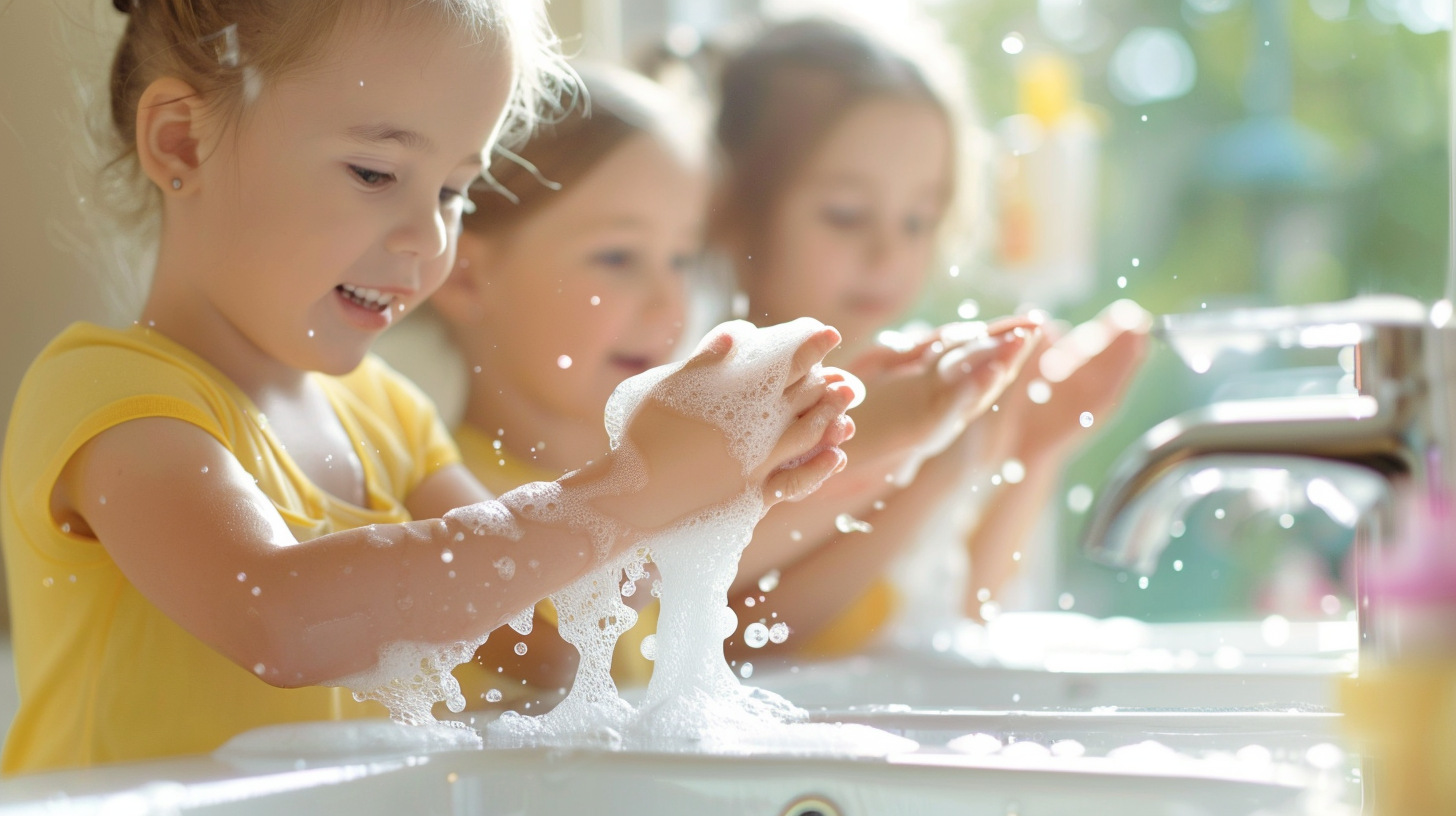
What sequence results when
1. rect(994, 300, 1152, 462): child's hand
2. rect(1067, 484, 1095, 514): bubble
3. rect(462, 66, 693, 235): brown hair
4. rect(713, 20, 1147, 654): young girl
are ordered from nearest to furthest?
rect(462, 66, 693, 235): brown hair, rect(713, 20, 1147, 654): young girl, rect(994, 300, 1152, 462): child's hand, rect(1067, 484, 1095, 514): bubble

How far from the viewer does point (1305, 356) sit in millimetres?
796

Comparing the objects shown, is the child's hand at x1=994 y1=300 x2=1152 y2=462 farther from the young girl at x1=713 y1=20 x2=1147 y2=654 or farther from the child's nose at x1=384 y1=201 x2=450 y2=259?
the child's nose at x1=384 y1=201 x2=450 y2=259

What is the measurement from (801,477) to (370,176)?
236 mm

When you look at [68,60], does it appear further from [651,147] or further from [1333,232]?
[1333,232]

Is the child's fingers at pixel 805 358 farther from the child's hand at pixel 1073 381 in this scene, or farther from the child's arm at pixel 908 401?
the child's hand at pixel 1073 381

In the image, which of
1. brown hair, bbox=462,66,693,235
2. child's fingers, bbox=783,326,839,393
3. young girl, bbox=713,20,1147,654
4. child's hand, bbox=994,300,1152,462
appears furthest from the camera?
child's hand, bbox=994,300,1152,462

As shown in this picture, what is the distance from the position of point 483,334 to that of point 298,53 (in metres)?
0.19

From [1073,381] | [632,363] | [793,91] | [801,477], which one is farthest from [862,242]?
[801,477]

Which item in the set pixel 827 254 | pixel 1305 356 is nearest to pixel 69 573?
pixel 827 254

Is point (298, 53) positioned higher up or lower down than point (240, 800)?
higher up

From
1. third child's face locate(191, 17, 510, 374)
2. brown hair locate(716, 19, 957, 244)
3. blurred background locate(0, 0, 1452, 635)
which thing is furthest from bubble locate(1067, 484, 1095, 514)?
third child's face locate(191, 17, 510, 374)

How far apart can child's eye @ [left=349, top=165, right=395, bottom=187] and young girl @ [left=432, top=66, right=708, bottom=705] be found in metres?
0.08

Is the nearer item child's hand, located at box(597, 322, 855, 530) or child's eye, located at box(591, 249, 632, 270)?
child's hand, located at box(597, 322, 855, 530)

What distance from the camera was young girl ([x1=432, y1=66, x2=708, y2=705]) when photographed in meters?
0.63
